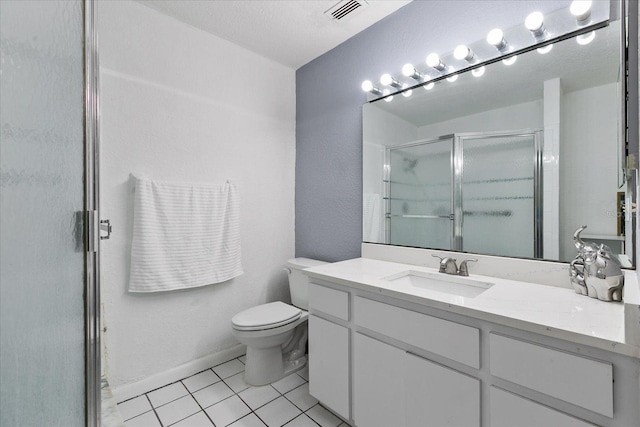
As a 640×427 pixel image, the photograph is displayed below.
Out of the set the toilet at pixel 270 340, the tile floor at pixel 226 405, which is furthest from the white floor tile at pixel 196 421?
the toilet at pixel 270 340

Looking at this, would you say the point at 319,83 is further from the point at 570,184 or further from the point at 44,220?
the point at 44,220

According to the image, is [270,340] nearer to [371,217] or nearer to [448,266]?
[371,217]

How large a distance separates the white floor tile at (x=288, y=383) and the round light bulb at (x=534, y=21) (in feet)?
7.55

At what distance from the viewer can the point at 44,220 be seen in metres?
0.59

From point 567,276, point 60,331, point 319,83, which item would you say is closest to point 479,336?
point 567,276

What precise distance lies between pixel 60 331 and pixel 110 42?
1761mm

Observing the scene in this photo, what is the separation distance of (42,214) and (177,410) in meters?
1.54

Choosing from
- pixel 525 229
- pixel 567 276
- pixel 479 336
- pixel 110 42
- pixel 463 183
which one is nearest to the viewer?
pixel 479 336

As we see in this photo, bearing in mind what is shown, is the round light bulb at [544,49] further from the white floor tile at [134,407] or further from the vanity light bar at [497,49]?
the white floor tile at [134,407]

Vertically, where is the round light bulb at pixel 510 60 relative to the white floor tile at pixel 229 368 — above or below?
above

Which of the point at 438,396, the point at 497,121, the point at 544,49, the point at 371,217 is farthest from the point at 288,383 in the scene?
the point at 544,49

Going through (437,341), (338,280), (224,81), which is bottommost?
(437,341)

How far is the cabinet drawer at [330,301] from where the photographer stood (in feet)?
4.60

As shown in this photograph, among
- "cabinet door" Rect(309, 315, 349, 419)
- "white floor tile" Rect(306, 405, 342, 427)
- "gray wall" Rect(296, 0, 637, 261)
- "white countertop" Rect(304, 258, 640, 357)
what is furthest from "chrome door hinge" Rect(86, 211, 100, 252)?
"gray wall" Rect(296, 0, 637, 261)
